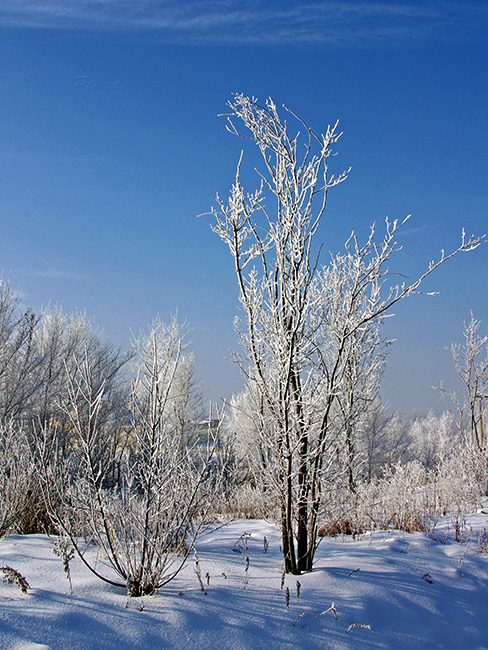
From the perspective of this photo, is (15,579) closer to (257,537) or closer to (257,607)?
(257,607)

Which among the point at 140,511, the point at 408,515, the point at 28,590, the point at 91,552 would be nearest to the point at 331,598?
the point at 140,511

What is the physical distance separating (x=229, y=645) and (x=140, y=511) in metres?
1.22

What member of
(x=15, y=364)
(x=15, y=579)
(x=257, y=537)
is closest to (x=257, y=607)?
(x=15, y=579)

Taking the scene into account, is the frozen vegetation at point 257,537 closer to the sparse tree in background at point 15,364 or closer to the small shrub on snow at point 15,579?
the small shrub on snow at point 15,579

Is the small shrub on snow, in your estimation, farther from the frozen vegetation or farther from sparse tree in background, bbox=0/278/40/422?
sparse tree in background, bbox=0/278/40/422

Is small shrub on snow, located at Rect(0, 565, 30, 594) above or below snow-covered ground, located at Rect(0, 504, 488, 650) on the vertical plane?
above

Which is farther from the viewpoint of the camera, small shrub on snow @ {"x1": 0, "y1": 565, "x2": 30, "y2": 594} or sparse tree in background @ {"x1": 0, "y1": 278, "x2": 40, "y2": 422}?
sparse tree in background @ {"x1": 0, "y1": 278, "x2": 40, "y2": 422}

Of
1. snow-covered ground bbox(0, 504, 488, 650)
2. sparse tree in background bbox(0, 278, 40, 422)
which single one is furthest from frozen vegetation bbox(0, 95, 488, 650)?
sparse tree in background bbox(0, 278, 40, 422)

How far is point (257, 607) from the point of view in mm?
3006

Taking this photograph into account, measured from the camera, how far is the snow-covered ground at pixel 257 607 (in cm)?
250

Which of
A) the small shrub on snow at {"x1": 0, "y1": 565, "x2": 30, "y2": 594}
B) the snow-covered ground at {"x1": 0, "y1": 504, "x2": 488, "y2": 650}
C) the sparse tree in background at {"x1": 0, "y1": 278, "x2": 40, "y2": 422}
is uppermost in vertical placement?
the sparse tree in background at {"x1": 0, "y1": 278, "x2": 40, "y2": 422}

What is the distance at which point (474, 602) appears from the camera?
3.62 meters

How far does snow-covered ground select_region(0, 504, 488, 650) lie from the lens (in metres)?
2.50

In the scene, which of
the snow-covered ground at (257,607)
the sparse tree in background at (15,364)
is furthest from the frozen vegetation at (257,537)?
the sparse tree in background at (15,364)
